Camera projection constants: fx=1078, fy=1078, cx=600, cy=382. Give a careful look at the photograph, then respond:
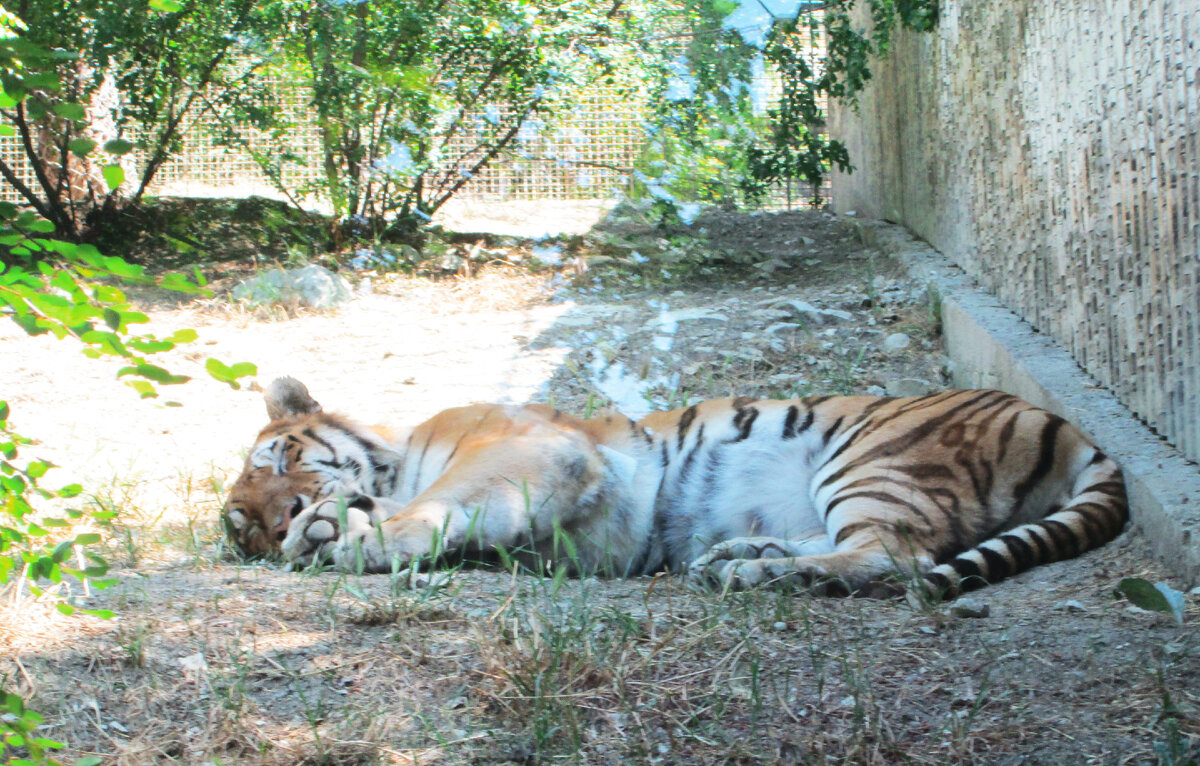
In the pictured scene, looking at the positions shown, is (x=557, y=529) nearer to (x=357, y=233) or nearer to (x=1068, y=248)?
Answer: (x=1068, y=248)

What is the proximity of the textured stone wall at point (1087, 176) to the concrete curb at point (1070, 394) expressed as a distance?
6 cm

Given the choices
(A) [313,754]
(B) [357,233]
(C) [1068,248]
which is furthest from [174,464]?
(B) [357,233]

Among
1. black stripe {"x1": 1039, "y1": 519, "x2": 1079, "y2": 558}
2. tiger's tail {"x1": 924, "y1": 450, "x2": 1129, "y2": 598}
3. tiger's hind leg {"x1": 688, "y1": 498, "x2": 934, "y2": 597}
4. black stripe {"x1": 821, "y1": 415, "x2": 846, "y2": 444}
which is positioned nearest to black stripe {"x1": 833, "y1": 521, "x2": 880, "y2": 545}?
tiger's hind leg {"x1": 688, "y1": 498, "x2": 934, "y2": 597}

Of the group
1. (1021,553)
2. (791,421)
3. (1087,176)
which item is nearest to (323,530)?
(791,421)

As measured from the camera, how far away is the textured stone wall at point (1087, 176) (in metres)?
2.89

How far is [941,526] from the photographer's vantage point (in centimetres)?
289

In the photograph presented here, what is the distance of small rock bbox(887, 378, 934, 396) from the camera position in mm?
4758

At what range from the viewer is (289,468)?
350 centimetres

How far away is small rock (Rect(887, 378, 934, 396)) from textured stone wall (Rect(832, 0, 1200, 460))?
53cm

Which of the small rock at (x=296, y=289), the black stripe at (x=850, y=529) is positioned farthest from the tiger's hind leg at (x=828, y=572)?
the small rock at (x=296, y=289)

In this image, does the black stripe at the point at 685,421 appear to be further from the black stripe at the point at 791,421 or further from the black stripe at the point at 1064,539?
the black stripe at the point at 1064,539

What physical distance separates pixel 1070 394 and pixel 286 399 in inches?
104

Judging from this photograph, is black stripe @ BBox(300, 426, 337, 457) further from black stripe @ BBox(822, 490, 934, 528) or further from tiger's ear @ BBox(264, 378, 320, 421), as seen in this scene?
black stripe @ BBox(822, 490, 934, 528)

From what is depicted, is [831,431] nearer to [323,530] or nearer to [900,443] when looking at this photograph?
[900,443]
